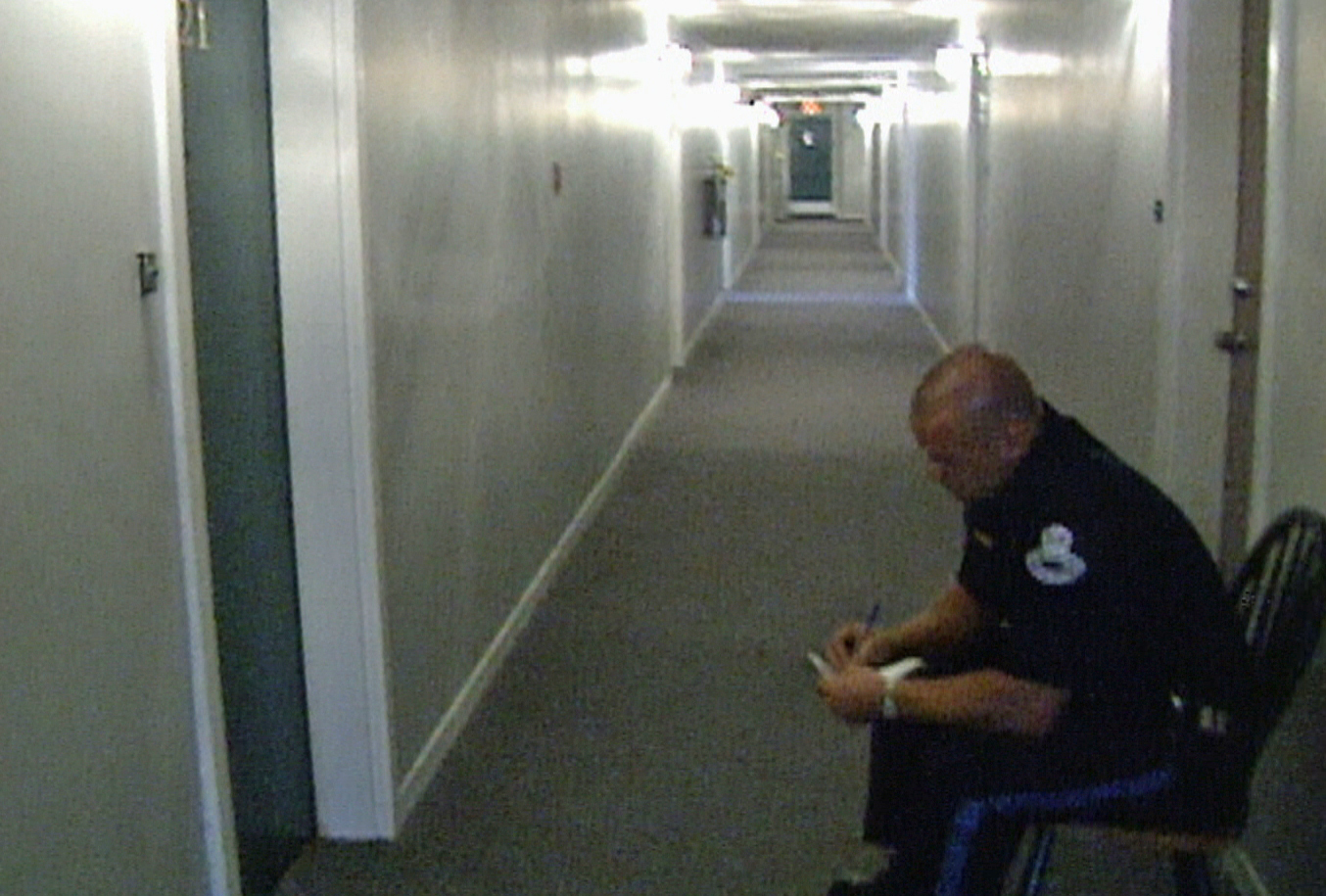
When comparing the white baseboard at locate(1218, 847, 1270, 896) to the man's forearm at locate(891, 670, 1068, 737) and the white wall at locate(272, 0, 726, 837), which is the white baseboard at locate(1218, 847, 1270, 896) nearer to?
the man's forearm at locate(891, 670, 1068, 737)

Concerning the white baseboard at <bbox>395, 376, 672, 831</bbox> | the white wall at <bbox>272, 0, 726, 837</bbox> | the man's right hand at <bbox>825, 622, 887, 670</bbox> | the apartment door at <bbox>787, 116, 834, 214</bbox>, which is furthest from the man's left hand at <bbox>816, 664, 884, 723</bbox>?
the apartment door at <bbox>787, 116, 834, 214</bbox>

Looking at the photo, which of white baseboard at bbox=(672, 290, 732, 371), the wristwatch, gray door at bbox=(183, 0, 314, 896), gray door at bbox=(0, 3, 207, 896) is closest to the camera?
gray door at bbox=(0, 3, 207, 896)

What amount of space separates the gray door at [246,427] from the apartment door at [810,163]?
3937cm

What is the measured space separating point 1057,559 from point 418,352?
2.00m

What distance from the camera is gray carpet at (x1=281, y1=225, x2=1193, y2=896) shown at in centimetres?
381

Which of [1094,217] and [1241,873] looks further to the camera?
[1094,217]

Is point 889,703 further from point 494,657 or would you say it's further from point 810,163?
point 810,163

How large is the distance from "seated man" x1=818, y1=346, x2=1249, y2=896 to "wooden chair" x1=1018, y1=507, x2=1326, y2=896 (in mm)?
39

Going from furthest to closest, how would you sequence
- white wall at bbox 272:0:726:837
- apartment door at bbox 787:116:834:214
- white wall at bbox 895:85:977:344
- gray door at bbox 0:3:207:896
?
apartment door at bbox 787:116:834:214
white wall at bbox 895:85:977:344
white wall at bbox 272:0:726:837
gray door at bbox 0:3:207:896

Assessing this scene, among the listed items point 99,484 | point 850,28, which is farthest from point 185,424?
point 850,28

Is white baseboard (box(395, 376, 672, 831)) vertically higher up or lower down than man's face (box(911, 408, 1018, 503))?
lower down

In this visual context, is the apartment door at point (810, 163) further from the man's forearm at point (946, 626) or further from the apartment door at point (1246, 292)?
the man's forearm at point (946, 626)

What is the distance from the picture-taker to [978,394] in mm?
2611

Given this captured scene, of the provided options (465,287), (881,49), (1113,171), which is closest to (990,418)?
(465,287)
